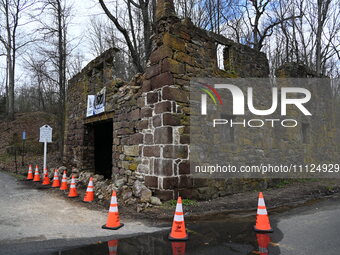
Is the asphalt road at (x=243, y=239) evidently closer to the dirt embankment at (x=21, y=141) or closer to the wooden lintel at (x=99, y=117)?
the wooden lintel at (x=99, y=117)

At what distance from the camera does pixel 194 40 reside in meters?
7.23

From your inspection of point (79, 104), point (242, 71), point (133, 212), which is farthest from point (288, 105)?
point (79, 104)

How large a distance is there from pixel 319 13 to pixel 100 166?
16.2 metres

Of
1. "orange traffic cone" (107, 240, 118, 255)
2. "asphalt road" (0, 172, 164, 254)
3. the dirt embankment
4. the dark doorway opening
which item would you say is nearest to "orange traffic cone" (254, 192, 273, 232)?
"asphalt road" (0, 172, 164, 254)

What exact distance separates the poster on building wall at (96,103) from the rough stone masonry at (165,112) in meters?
0.39

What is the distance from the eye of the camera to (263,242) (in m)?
3.90

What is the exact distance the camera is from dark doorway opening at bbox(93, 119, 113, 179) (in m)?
11.2

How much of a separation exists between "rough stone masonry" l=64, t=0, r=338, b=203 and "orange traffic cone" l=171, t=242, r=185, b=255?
2.35 meters

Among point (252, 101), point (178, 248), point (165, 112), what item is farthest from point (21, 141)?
point (178, 248)

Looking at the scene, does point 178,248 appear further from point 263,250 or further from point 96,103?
point 96,103

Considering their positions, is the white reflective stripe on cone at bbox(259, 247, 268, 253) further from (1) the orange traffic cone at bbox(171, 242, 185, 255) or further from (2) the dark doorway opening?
(2) the dark doorway opening

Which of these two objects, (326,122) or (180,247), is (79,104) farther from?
(326,122)

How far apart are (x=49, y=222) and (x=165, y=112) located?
132 inches

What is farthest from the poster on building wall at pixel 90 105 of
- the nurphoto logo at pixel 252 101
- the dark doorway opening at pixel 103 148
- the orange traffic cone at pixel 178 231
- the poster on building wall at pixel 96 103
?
the orange traffic cone at pixel 178 231
